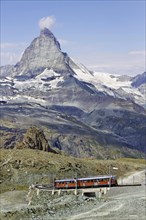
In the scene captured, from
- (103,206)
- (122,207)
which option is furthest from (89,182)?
(122,207)

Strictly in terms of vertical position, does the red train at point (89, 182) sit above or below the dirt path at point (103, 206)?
above


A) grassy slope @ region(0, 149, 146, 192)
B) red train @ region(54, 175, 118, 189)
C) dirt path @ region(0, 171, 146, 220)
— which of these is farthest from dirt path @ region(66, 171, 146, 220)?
grassy slope @ region(0, 149, 146, 192)

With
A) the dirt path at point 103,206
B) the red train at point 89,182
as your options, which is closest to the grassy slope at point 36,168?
the red train at point 89,182

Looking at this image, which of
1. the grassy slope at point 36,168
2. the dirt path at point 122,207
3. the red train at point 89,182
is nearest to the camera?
the dirt path at point 122,207

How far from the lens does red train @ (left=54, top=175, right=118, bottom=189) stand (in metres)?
92.2

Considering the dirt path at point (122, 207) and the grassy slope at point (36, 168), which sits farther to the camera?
the grassy slope at point (36, 168)

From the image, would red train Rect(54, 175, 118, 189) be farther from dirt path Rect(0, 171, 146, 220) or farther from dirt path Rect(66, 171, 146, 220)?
dirt path Rect(66, 171, 146, 220)

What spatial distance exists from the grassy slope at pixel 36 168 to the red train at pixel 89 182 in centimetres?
1054

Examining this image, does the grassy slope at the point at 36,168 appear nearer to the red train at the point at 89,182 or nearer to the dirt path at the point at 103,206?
the red train at the point at 89,182

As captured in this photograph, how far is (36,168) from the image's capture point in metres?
114

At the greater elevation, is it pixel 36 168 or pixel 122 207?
pixel 36 168

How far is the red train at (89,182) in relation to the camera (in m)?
92.2

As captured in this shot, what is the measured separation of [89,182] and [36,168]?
2349 cm

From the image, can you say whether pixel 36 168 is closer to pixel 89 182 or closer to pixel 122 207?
pixel 89 182
